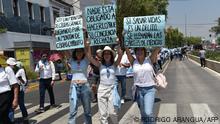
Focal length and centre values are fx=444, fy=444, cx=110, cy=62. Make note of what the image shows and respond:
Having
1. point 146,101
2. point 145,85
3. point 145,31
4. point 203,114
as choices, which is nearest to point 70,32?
point 145,31

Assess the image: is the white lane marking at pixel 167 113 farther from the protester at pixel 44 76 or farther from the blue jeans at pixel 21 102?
the blue jeans at pixel 21 102

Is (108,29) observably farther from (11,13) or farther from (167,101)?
(11,13)

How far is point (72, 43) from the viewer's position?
839cm

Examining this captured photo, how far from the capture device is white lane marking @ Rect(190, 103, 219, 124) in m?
9.55

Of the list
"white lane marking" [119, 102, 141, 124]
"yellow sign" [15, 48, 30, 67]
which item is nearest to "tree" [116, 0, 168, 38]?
"yellow sign" [15, 48, 30, 67]

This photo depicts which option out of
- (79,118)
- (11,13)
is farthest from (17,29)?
(79,118)

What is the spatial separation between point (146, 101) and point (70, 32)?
2.08 metres

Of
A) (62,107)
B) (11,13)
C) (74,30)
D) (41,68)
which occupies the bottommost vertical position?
(62,107)

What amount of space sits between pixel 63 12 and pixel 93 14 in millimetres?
35754

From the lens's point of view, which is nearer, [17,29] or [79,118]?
[79,118]

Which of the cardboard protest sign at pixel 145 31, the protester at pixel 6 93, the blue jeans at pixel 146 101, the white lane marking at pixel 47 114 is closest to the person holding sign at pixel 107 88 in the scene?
the blue jeans at pixel 146 101

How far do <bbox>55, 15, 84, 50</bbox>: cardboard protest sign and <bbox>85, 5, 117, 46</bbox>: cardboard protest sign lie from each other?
0.38 m

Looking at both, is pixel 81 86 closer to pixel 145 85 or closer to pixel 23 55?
pixel 145 85

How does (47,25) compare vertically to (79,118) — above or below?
above
